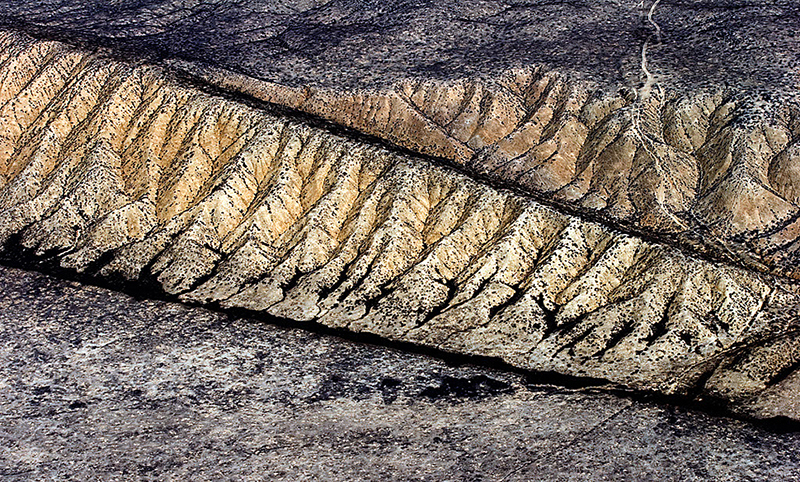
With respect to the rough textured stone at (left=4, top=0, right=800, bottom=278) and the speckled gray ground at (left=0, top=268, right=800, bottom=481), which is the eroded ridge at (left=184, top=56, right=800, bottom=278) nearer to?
the rough textured stone at (left=4, top=0, right=800, bottom=278)

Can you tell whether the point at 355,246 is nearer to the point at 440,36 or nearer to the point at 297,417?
the point at 297,417

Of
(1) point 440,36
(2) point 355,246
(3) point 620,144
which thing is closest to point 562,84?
(3) point 620,144

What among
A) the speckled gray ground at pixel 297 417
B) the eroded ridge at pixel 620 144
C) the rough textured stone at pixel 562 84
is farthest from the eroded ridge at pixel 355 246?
the rough textured stone at pixel 562 84

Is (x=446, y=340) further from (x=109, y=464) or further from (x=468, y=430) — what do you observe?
(x=109, y=464)

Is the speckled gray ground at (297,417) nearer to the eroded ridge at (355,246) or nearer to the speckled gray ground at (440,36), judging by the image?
the eroded ridge at (355,246)

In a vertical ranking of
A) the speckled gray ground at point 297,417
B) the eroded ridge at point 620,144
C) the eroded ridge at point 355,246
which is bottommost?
the speckled gray ground at point 297,417

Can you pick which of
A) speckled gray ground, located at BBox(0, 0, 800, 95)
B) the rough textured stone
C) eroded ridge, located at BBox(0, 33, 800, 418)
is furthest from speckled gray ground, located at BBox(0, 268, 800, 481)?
speckled gray ground, located at BBox(0, 0, 800, 95)
